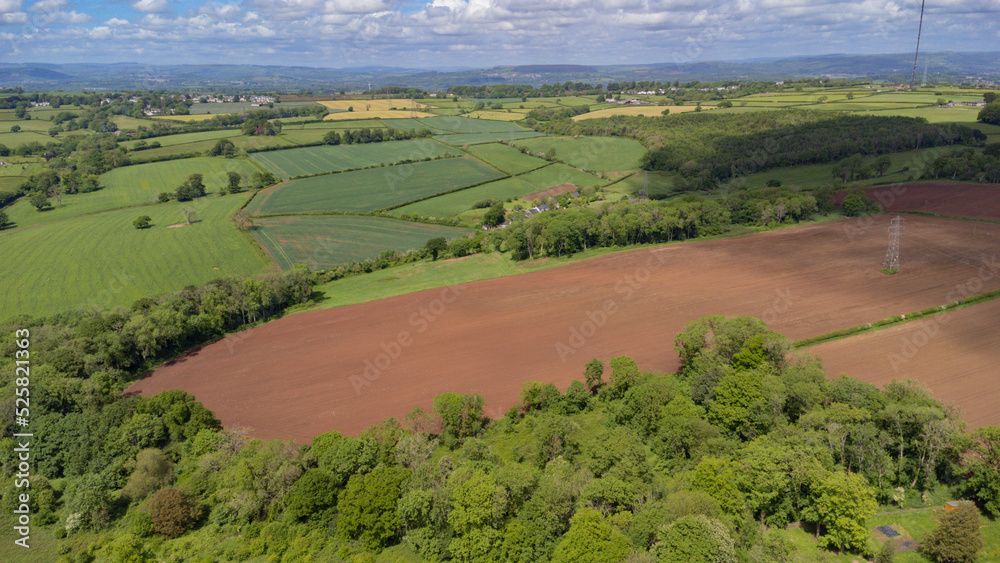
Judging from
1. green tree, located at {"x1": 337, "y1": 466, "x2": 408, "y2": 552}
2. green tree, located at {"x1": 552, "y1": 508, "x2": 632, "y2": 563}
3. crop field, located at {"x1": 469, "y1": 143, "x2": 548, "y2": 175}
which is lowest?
green tree, located at {"x1": 337, "y1": 466, "x2": 408, "y2": 552}

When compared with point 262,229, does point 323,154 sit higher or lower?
higher

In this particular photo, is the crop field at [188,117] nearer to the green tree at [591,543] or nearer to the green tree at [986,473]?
the green tree at [591,543]

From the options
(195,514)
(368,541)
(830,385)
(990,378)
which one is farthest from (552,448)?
(990,378)

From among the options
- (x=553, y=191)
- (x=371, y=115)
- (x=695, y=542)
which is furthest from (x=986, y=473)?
(x=371, y=115)

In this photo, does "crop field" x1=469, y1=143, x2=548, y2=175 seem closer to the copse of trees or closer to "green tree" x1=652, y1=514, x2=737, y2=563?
the copse of trees

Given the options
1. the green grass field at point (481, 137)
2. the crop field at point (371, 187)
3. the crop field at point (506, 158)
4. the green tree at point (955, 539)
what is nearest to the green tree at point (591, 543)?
the green tree at point (955, 539)

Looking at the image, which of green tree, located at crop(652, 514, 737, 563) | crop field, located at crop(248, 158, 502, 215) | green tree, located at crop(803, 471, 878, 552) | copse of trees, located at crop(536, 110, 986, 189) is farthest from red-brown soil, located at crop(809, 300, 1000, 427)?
crop field, located at crop(248, 158, 502, 215)

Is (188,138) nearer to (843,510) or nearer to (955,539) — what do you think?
(843,510)

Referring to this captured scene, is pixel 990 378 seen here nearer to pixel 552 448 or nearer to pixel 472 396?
pixel 552 448
